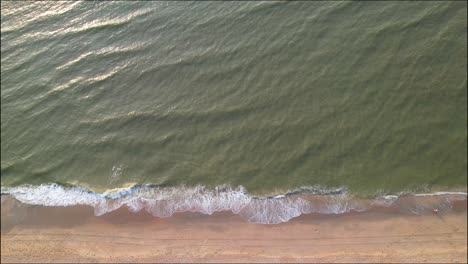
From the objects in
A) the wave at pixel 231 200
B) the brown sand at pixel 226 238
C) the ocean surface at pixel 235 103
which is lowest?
the brown sand at pixel 226 238

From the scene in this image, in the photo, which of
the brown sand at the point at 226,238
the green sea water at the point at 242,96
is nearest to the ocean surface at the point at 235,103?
the green sea water at the point at 242,96

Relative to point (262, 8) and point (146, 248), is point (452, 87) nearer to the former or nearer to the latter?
point (262, 8)

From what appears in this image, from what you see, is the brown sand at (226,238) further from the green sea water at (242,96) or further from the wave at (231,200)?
the green sea water at (242,96)

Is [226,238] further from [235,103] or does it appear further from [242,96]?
[242,96]

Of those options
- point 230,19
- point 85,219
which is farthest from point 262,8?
point 85,219

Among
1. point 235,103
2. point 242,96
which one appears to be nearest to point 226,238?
point 235,103

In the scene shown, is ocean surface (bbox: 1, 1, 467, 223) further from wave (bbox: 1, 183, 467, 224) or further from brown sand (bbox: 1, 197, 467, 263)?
brown sand (bbox: 1, 197, 467, 263)

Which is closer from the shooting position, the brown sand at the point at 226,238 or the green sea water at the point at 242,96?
the brown sand at the point at 226,238
